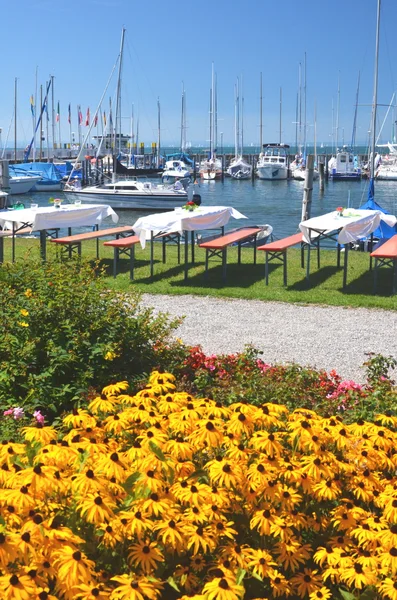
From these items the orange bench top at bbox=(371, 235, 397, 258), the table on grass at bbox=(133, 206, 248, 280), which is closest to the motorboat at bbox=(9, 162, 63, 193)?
the table on grass at bbox=(133, 206, 248, 280)

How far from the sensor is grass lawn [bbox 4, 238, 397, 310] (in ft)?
43.0

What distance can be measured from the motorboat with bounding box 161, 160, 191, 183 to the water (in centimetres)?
251

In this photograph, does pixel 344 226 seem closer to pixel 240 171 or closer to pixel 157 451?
pixel 157 451

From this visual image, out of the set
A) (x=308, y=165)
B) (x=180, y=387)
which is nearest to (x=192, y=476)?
(x=180, y=387)

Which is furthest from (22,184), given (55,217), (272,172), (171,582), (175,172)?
(171,582)

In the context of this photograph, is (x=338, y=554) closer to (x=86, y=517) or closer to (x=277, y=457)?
(x=277, y=457)

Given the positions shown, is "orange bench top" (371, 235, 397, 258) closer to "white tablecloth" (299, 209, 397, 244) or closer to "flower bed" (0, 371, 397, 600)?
"white tablecloth" (299, 209, 397, 244)

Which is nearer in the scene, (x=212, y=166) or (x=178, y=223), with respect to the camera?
→ (x=178, y=223)

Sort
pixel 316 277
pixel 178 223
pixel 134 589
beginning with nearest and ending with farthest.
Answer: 1. pixel 134 589
2. pixel 178 223
3. pixel 316 277

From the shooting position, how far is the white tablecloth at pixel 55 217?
15414 millimetres

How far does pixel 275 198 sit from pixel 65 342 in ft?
190

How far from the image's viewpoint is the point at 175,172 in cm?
7969

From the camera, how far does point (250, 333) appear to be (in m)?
10.8

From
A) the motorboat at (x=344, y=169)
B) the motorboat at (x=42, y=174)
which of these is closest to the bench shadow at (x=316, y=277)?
the motorboat at (x=42, y=174)
